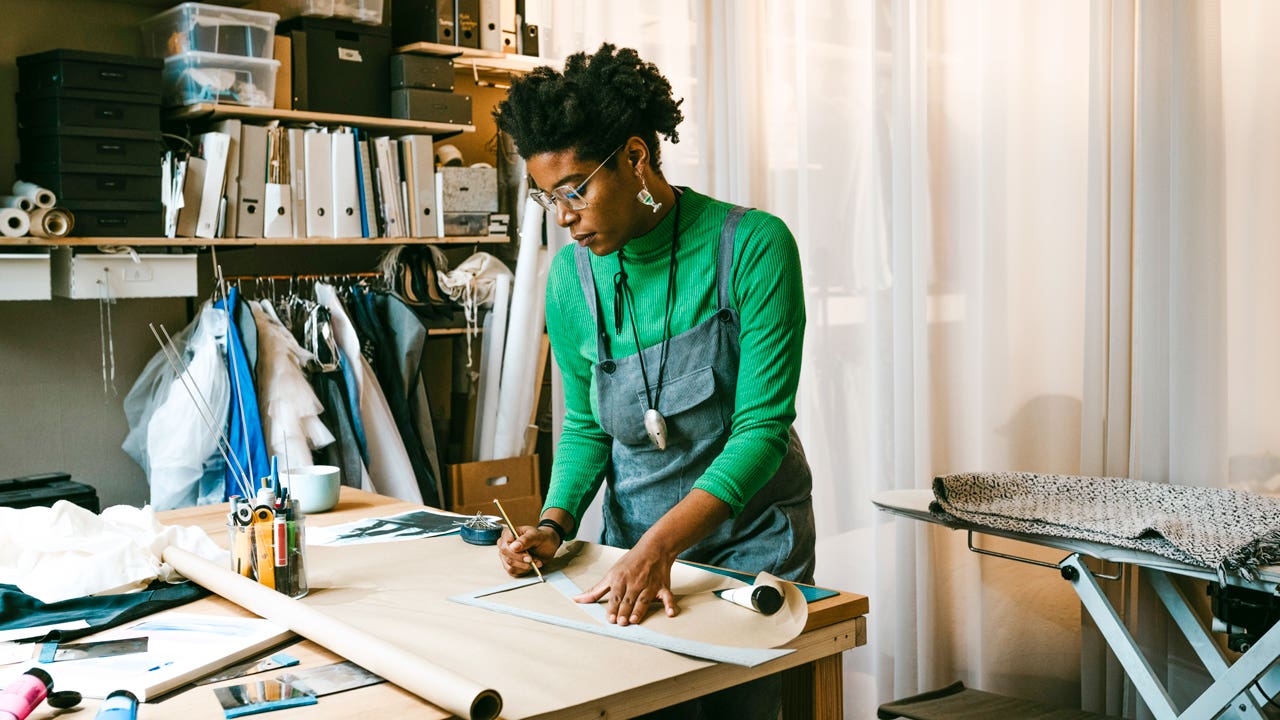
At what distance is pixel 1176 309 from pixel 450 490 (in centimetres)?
231

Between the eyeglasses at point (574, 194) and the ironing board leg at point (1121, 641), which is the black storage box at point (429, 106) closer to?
the eyeglasses at point (574, 194)

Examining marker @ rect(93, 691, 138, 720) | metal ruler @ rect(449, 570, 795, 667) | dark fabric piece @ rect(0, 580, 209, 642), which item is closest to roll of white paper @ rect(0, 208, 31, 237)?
dark fabric piece @ rect(0, 580, 209, 642)

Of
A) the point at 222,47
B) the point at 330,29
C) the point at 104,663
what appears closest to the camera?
the point at 104,663

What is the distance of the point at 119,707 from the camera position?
3.74 feet

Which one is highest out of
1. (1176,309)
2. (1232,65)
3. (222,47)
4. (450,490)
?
(222,47)

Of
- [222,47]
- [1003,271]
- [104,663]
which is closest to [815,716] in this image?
[104,663]

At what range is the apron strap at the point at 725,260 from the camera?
1.78 metres

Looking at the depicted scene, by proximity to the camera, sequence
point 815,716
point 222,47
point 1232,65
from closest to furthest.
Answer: point 815,716
point 1232,65
point 222,47

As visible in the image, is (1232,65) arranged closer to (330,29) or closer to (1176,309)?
(1176,309)

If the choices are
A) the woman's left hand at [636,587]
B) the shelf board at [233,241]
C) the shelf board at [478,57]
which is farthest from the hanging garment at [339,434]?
the woman's left hand at [636,587]

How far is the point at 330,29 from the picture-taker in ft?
11.9

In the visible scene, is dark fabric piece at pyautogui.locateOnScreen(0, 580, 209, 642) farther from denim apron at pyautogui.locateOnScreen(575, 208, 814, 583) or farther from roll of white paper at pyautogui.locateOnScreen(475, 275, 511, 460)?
roll of white paper at pyautogui.locateOnScreen(475, 275, 511, 460)

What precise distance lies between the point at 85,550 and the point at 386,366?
205 centimetres

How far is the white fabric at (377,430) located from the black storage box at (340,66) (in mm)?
606
